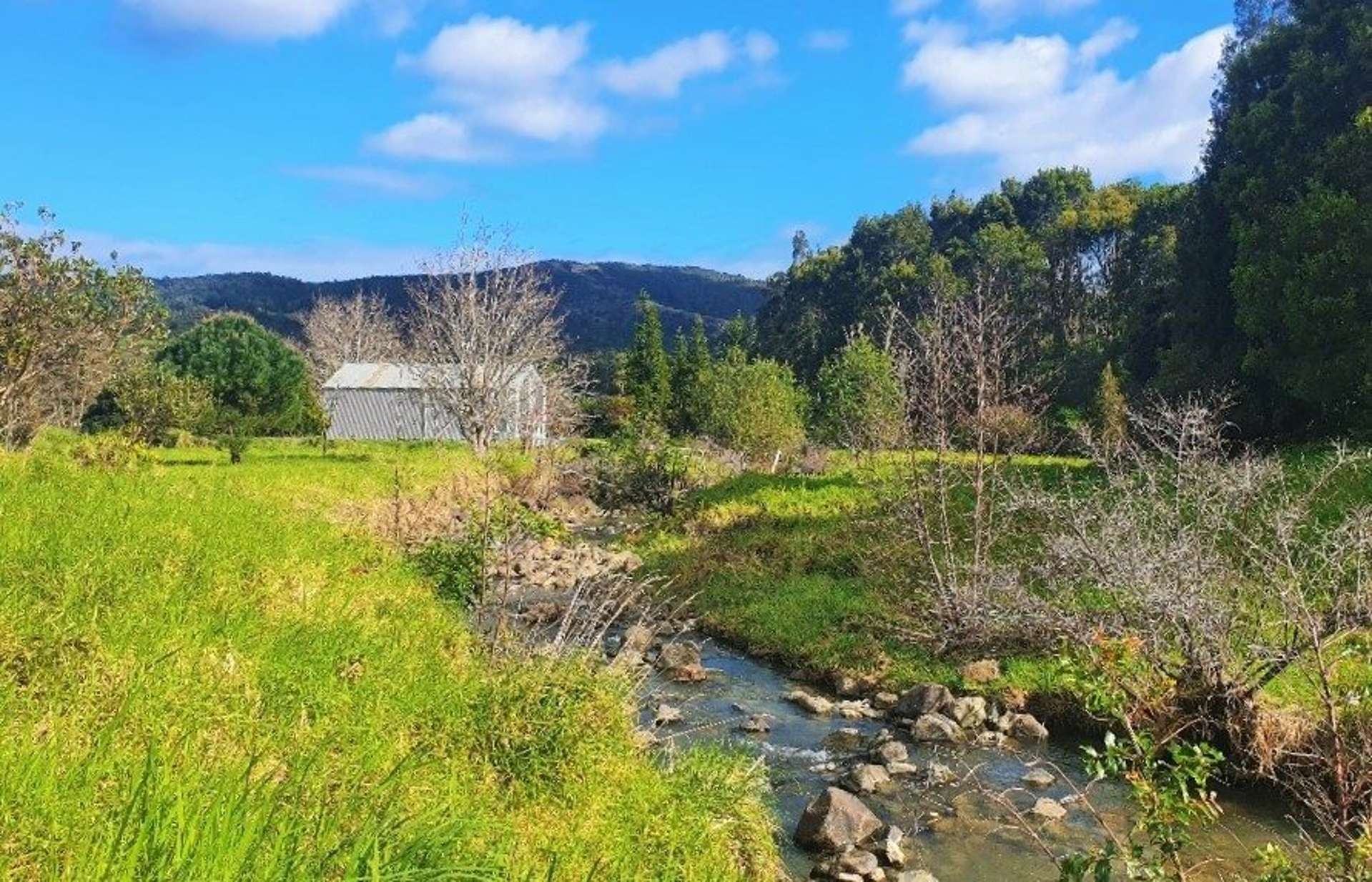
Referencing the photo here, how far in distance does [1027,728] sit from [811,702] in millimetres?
2631

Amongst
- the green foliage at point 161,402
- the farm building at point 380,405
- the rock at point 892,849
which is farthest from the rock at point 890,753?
the farm building at point 380,405

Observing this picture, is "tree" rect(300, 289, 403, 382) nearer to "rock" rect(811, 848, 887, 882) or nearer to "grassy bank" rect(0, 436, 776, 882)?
"grassy bank" rect(0, 436, 776, 882)

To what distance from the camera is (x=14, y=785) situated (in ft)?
10.7

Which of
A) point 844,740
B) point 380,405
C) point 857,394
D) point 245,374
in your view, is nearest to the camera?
point 844,740

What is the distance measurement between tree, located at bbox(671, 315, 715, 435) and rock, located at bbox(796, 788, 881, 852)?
134 ft

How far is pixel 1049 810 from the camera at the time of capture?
8.95 meters

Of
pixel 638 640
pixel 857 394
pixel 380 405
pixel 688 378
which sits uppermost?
pixel 688 378

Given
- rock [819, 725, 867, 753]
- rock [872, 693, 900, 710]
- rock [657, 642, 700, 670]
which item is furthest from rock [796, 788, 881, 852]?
rock [657, 642, 700, 670]

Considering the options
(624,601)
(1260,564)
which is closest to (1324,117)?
(1260,564)

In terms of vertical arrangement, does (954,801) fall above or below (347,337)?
below

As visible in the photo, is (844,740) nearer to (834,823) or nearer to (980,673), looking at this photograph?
(980,673)

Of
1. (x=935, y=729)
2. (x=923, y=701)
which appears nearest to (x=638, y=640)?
(x=923, y=701)

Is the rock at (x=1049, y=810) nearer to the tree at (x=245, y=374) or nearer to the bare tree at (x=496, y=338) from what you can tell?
the bare tree at (x=496, y=338)

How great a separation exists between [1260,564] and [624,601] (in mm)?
5572
